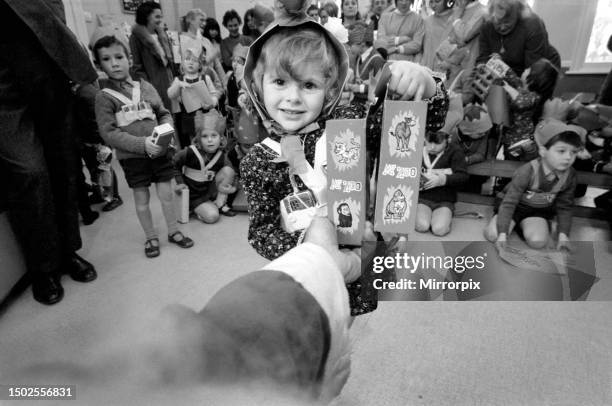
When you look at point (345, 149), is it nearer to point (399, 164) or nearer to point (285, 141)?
point (399, 164)

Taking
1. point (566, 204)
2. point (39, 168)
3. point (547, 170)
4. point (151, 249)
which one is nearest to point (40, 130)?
point (39, 168)

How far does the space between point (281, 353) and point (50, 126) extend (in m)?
1.55

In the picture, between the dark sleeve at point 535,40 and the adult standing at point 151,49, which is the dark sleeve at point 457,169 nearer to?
the dark sleeve at point 535,40

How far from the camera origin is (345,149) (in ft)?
1.55

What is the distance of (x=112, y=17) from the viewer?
341cm

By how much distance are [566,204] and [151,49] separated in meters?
2.93

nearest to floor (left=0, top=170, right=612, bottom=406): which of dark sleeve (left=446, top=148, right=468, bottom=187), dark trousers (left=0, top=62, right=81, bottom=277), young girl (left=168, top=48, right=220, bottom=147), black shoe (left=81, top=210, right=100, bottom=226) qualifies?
dark trousers (left=0, top=62, right=81, bottom=277)

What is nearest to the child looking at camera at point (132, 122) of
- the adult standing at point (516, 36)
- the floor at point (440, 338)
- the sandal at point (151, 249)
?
the sandal at point (151, 249)

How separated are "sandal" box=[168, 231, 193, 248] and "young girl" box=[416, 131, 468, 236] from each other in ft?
4.28

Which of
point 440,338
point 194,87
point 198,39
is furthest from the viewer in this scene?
point 198,39

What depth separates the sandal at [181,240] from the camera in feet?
6.28

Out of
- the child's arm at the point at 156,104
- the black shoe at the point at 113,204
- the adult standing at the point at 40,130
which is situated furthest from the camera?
the black shoe at the point at 113,204

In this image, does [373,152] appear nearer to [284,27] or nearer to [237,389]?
[284,27]

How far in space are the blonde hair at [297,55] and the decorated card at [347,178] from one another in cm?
24
